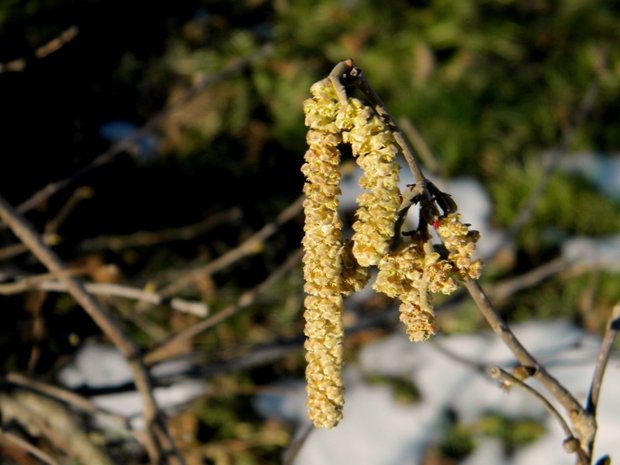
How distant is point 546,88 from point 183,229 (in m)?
2.30

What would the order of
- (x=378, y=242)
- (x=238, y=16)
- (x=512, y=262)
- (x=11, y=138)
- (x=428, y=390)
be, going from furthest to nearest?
(x=238, y=16)
(x=512, y=262)
(x=428, y=390)
(x=11, y=138)
(x=378, y=242)

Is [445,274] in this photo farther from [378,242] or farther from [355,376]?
[355,376]

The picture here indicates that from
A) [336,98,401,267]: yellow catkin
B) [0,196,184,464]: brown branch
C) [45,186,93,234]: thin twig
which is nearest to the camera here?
[336,98,401,267]: yellow catkin

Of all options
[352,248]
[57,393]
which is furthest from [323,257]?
[57,393]

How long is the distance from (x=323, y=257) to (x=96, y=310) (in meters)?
0.91

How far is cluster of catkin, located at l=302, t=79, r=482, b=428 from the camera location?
86cm

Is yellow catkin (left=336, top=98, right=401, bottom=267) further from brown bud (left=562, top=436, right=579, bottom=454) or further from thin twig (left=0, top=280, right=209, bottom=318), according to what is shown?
thin twig (left=0, top=280, right=209, bottom=318)

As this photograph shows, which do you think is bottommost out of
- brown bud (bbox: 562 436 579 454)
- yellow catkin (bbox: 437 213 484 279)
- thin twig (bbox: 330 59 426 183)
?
brown bud (bbox: 562 436 579 454)

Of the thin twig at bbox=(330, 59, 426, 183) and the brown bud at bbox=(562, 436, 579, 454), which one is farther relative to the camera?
the brown bud at bbox=(562, 436, 579, 454)

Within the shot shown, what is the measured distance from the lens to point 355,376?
3051mm

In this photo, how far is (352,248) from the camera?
36.2 inches

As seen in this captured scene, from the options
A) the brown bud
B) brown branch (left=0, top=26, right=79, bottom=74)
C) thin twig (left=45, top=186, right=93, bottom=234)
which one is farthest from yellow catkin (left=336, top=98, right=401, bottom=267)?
thin twig (left=45, top=186, right=93, bottom=234)

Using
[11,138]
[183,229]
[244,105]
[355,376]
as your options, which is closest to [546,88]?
[244,105]

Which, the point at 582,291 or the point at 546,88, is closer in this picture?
the point at 582,291
